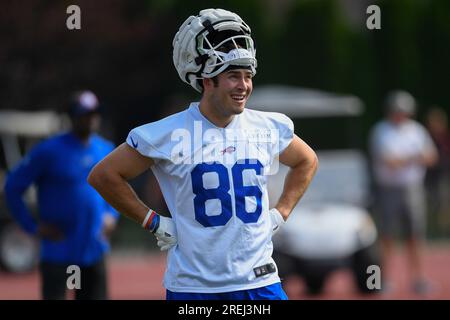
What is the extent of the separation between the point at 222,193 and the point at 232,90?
1.82 feet

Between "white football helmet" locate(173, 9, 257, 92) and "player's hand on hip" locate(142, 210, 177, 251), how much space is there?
31.3 inches

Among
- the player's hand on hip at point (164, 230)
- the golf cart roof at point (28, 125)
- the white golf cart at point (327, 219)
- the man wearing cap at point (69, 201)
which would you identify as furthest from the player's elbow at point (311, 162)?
the golf cart roof at point (28, 125)

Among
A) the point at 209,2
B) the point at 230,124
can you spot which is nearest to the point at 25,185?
the point at 230,124

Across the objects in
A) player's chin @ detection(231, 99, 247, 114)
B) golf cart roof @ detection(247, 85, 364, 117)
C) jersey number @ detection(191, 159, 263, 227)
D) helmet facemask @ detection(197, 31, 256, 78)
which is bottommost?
jersey number @ detection(191, 159, 263, 227)

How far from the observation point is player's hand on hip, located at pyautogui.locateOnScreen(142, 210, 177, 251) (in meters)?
6.49

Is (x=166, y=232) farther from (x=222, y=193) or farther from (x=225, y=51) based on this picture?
(x=225, y=51)

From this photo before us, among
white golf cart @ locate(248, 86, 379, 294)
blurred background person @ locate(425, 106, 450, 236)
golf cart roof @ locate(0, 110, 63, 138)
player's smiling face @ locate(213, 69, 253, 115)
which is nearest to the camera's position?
player's smiling face @ locate(213, 69, 253, 115)

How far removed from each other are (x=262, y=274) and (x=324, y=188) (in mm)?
9401

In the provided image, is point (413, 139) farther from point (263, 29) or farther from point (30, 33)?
point (263, 29)

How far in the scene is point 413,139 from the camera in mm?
15203

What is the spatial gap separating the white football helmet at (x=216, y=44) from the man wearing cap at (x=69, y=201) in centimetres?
282

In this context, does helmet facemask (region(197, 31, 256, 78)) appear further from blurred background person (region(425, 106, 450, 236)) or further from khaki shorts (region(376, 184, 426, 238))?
blurred background person (region(425, 106, 450, 236))

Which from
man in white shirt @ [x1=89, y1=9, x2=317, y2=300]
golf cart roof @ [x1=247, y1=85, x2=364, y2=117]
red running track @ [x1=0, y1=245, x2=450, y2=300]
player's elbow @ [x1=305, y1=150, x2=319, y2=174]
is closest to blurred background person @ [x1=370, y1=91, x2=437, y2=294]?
red running track @ [x1=0, y1=245, x2=450, y2=300]

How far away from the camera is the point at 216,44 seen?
256 inches
